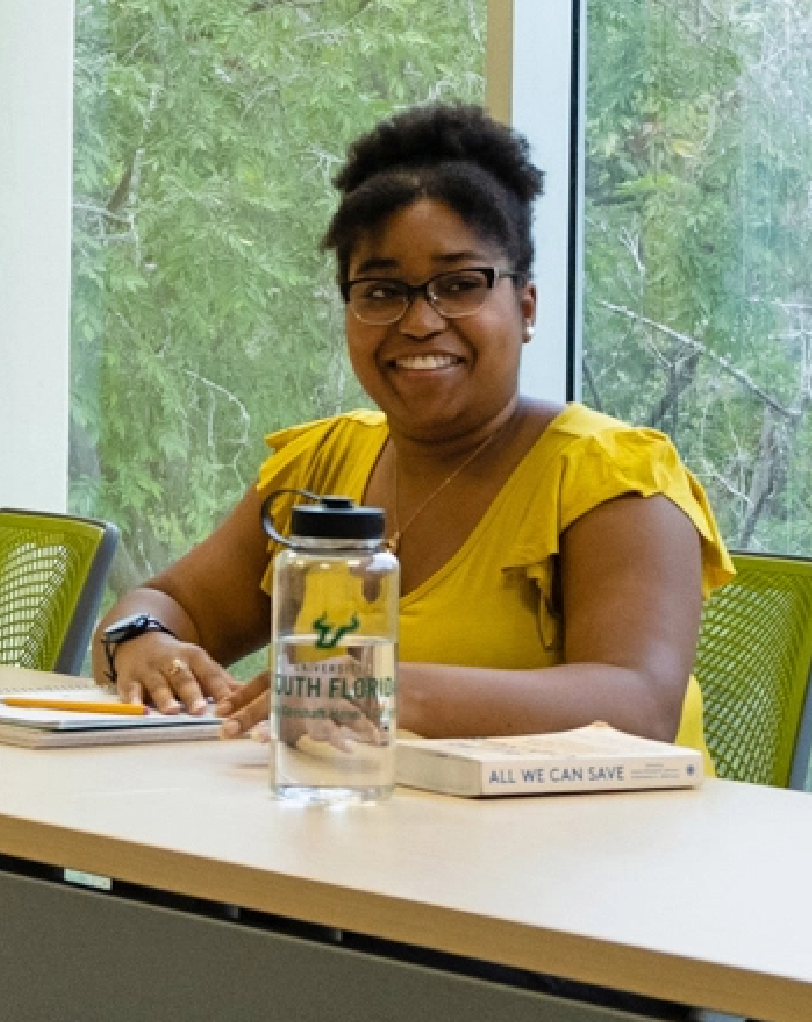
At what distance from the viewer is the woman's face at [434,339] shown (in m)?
2.11

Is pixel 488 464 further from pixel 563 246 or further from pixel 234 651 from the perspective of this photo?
pixel 563 246

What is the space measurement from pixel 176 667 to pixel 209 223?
222 centimetres

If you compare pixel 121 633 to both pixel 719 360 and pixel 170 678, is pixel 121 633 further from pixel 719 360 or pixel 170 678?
pixel 719 360

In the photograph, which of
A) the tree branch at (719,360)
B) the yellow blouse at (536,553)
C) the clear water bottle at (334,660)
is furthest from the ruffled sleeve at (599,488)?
the tree branch at (719,360)

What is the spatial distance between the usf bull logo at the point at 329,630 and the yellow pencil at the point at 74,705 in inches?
18.7

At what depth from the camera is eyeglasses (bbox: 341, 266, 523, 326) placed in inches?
83.3

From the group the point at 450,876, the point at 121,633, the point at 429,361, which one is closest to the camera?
the point at 450,876

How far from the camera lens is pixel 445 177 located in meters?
2.14

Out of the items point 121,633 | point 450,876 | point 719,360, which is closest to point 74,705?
point 121,633

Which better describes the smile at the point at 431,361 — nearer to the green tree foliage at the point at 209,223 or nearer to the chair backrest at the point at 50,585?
the chair backrest at the point at 50,585

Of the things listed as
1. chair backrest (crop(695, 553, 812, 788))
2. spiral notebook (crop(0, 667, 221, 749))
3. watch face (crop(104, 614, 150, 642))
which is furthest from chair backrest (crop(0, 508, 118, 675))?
chair backrest (crop(695, 553, 812, 788))

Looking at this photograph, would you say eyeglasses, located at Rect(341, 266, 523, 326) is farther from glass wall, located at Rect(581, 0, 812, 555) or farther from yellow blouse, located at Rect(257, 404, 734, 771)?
glass wall, located at Rect(581, 0, 812, 555)

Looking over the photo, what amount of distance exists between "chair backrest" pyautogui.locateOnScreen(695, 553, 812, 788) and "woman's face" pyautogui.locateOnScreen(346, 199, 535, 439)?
37 centimetres

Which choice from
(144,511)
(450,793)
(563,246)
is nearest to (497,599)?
(450,793)
